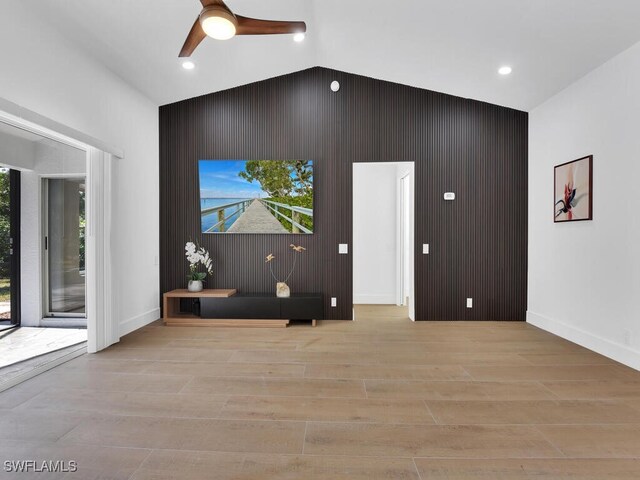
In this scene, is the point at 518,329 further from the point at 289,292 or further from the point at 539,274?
the point at 289,292

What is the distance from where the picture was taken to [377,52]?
4.09 m

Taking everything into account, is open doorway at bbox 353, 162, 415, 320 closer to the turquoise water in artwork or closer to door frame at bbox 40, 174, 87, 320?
the turquoise water in artwork

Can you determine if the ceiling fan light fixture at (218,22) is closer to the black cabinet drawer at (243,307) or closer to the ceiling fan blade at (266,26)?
the ceiling fan blade at (266,26)

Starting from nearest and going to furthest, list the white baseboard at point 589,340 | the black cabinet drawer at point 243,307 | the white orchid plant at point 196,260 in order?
1. the white baseboard at point 589,340
2. the black cabinet drawer at point 243,307
3. the white orchid plant at point 196,260

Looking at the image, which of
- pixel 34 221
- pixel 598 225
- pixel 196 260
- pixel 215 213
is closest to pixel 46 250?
pixel 34 221

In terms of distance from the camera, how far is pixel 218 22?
2.17 meters

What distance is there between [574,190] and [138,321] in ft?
17.9

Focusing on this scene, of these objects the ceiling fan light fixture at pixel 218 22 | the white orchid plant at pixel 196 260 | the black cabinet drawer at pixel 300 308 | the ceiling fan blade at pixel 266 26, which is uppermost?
the ceiling fan blade at pixel 266 26

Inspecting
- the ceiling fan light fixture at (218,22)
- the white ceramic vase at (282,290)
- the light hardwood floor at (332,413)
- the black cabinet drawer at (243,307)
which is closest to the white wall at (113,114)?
the black cabinet drawer at (243,307)

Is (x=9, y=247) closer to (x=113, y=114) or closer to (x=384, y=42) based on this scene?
(x=113, y=114)

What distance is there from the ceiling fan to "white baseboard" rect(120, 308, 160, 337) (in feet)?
10.5

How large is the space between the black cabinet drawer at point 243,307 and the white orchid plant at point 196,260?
0.39 meters

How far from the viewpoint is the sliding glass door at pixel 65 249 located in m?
3.52

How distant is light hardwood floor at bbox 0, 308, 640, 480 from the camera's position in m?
1.77
